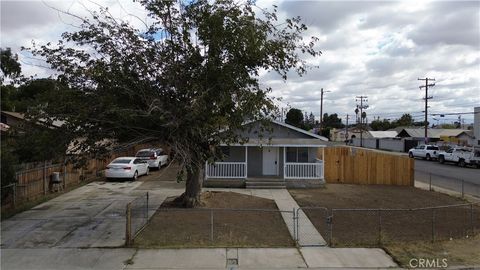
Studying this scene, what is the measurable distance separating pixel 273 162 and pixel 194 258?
1770 cm

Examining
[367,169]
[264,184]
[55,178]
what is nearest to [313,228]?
[264,184]

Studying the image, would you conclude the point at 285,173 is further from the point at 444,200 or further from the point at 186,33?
the point at 186,33

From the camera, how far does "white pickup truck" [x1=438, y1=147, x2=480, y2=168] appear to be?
45.1 m

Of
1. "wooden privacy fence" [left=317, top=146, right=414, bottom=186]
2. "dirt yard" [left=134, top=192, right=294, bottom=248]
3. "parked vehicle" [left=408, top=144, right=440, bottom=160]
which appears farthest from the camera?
"parked vehicle" [left=408, top=144, right=440, bottom=160]

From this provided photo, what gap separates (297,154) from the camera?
2922cm

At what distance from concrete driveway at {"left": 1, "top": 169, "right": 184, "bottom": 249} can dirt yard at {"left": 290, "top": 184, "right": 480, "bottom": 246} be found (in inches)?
247

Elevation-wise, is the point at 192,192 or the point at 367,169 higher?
A: the point at 367,169

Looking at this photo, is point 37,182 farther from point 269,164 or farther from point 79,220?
point 269,164

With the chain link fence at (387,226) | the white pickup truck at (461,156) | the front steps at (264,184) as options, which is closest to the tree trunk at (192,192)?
the chain link fence at (387,226)

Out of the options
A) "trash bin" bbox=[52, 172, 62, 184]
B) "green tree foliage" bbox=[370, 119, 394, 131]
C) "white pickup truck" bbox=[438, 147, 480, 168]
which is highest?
"green tree foliage" bbox=[370, 119, 394, 131]

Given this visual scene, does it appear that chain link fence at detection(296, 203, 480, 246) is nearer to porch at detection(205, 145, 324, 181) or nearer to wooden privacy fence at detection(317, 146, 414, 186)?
porch at detection(205, 145, 324, 181)

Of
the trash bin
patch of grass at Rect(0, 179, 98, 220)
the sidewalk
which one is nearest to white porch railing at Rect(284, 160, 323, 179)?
patch of grass at Rect(0, 179, 98, 220)

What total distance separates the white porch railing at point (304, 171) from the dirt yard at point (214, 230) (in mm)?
9395

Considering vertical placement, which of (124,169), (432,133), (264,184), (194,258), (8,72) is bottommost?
(194,258)
